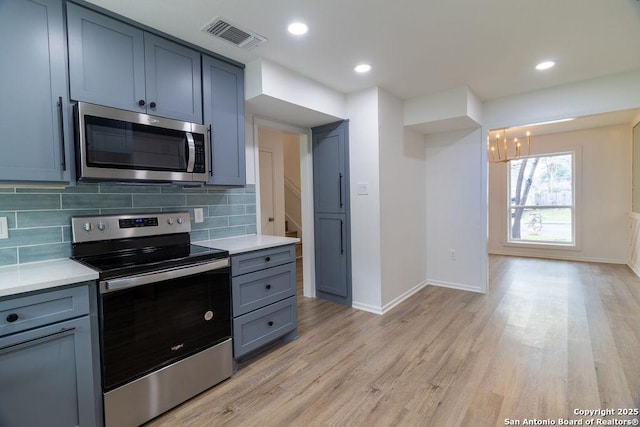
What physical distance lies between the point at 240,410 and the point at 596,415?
203 cm

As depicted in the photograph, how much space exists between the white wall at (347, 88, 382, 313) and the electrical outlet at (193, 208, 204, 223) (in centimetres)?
162

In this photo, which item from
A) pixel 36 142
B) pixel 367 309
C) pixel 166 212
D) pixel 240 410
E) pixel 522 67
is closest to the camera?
pixel 36 142

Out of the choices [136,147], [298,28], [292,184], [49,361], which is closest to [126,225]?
[136,147]

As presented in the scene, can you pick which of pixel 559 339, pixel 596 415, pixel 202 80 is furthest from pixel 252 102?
pixel 559 339

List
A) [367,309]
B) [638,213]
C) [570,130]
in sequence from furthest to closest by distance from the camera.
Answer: [570,130]
[638,213]
[367,309]

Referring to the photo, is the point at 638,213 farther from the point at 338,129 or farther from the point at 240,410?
the point at 240,410

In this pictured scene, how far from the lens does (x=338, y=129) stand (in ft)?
11.5

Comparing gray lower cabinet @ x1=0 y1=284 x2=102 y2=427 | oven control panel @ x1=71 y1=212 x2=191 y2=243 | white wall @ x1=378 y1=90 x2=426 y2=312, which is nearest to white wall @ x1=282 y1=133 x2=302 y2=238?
white wall @ x1=378 y1=90 x2=426 y2=312

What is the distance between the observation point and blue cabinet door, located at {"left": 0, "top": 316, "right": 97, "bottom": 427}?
132 centimetres

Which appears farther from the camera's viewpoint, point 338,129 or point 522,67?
point 338,129

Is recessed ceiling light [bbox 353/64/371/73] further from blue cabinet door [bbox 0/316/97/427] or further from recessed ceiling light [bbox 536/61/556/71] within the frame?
blue cabinet door [bbox 0/316/97/427]

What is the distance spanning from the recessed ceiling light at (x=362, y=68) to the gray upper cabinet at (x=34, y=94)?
2.06 metres

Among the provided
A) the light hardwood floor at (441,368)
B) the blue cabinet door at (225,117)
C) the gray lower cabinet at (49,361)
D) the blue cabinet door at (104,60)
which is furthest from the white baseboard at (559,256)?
the gray lower cabinet at (49,361)

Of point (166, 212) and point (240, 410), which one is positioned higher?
point (166, 212)
